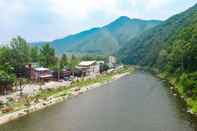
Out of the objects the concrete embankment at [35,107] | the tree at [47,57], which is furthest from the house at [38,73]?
the concrete embankment at [35,107]

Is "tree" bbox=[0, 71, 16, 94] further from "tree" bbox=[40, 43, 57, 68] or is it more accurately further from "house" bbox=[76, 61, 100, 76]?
"house" bbox=[76, 61, 100, 76]

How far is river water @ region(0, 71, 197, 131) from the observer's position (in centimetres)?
4609

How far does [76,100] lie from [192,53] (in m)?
36.0

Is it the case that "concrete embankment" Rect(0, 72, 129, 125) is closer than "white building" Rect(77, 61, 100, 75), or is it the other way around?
"concrete embankment" Rect(0, 72, 129, 125)

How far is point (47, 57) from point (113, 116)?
72652 millimetres

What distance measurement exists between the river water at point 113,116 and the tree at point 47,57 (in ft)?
160

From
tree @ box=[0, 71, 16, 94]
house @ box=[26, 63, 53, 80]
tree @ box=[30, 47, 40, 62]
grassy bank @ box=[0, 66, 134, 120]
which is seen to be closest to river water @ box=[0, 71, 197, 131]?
grassy bank @ box=[0, 66, 134, 120]

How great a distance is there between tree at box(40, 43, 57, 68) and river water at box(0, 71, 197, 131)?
1923 inches

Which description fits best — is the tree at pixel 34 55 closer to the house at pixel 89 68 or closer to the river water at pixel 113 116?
the house at pixel 89 68

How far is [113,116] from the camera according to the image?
2089 inches

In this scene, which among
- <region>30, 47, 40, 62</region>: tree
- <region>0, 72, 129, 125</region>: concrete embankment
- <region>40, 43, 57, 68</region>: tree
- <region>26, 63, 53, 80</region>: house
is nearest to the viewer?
<region>0, 72, 129, 125</region>: concrete embankment

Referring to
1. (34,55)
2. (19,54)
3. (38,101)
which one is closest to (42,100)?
(38,101)

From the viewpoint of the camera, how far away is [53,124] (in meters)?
48.9

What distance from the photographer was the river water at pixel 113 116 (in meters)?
46.1
